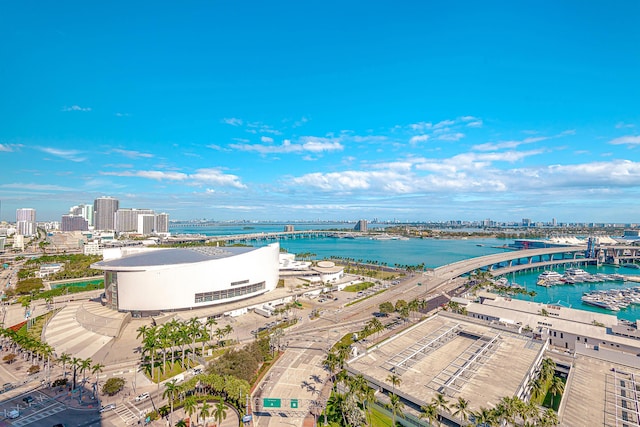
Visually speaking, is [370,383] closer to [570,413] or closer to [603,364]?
[570,413]

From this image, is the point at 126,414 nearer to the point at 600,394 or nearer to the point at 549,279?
→ the point at 600,394

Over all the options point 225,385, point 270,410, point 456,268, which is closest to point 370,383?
point 270,410

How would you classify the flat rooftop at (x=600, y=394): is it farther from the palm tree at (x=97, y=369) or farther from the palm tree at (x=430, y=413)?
the palm tree at (x=97, y=369)

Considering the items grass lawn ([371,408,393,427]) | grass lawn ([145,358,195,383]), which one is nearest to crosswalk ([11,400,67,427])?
grass lawn ([145,358,195,383])

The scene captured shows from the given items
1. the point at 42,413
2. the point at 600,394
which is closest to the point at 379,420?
the point at 600,394

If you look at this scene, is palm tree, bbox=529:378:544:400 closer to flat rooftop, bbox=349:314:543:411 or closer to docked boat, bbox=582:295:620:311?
flat rooftop, bbox=349:314:543:411

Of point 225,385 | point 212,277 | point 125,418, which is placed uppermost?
point 212,277
